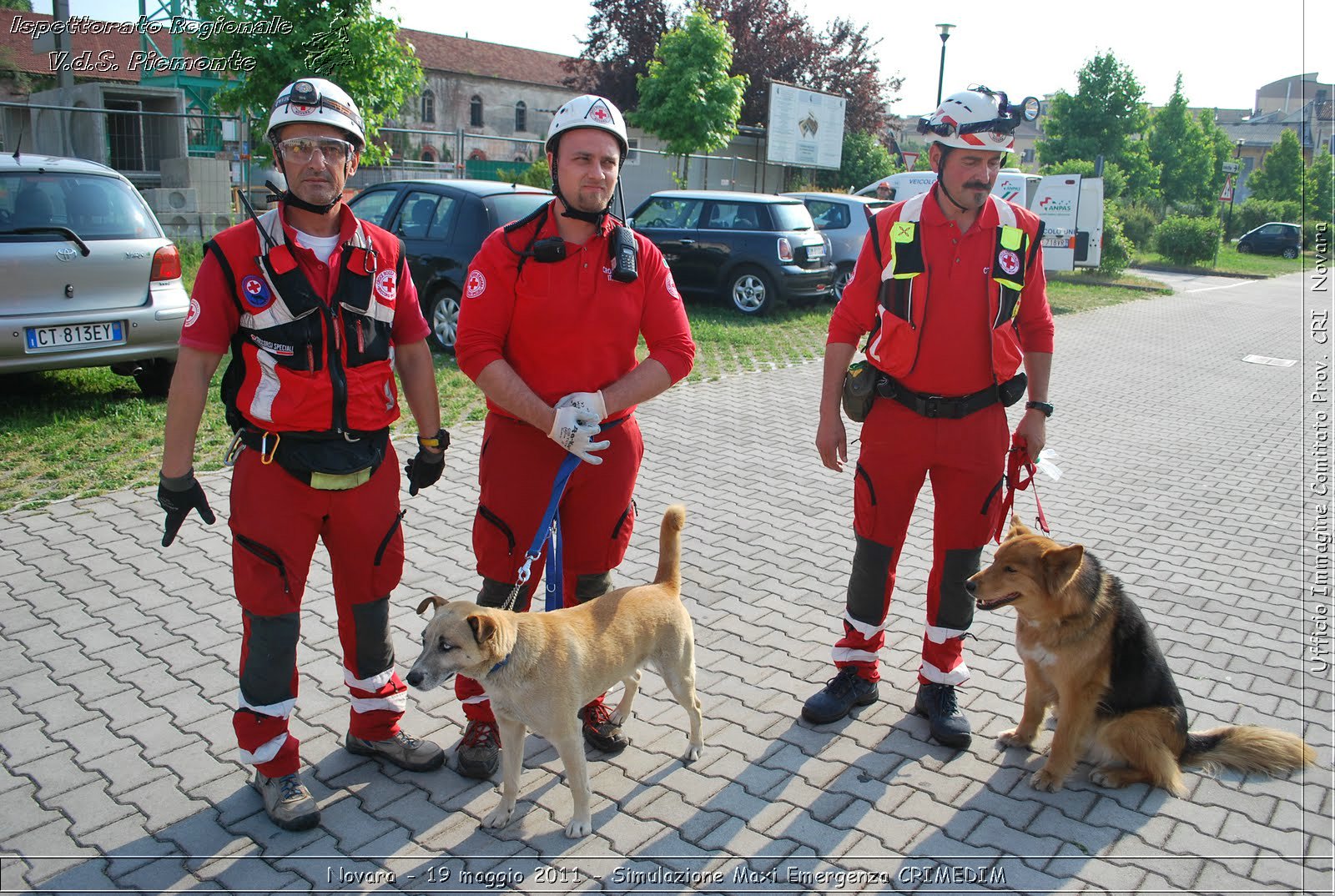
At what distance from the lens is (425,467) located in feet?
12.0

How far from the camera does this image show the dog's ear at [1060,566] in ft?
11.2

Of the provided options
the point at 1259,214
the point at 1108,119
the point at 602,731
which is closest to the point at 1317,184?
the point at 1259,214

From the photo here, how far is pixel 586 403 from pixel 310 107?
4.39ft

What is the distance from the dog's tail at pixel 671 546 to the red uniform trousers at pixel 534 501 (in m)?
0.19

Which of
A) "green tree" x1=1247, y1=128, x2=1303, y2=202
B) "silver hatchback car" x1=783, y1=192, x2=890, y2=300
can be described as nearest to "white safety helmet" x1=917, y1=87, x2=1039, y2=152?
"silver hatchback car" x1=783, y1=192, x2=890, y2=300

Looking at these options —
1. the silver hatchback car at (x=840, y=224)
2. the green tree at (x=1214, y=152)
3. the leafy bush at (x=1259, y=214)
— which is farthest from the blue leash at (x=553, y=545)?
the green tree at (x=1214, y=152)

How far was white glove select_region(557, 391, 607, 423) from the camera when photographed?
3293 mm

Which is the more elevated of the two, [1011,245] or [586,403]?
[1011,245]

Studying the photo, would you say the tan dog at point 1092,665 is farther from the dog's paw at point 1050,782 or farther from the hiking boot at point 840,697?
the hiking boot at point 840,697

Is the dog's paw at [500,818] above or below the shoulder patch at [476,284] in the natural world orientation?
below

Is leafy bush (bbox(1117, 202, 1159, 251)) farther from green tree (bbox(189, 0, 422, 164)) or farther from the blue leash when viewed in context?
the blue leash

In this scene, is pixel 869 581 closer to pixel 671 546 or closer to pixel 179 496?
pixel 671 546

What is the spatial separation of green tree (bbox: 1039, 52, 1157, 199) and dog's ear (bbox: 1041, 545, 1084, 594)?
46021 millimetres

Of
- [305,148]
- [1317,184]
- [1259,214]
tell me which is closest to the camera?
[305,148]
